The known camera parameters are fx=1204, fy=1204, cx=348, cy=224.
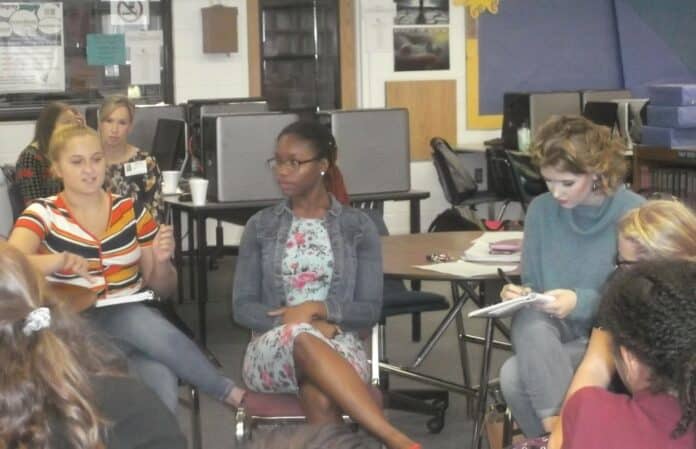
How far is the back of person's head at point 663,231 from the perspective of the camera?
275 centimetres

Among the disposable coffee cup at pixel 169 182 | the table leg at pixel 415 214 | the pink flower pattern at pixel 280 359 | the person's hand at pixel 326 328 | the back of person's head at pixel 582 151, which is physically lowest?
the pink flower pattern at pixel 280 359

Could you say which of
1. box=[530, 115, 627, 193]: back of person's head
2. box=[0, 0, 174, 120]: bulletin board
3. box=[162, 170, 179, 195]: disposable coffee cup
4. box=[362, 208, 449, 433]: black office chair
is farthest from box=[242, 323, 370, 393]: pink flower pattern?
box=[0, 0, 174, 120]: bulletin board

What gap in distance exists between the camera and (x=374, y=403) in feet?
10.9

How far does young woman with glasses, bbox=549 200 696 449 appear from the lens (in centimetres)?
276

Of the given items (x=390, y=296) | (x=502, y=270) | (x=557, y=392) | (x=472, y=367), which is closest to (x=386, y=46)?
(x=472, y=367)

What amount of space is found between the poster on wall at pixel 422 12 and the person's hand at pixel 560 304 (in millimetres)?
5906

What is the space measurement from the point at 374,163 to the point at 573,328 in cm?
270

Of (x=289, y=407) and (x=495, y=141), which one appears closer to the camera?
(x=289, y=407)

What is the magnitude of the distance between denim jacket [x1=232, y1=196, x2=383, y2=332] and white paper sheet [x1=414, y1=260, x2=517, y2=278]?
22 cm

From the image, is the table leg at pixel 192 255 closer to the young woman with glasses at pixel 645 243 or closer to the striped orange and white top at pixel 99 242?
the striped orange and white top at pixel 99 242

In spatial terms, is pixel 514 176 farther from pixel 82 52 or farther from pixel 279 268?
pixel 279 268

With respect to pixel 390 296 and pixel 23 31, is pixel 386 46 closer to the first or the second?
pixel 23 31

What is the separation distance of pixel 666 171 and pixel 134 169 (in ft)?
7.82

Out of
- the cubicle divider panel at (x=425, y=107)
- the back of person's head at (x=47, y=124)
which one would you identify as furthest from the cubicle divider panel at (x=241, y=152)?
the cubicle divider panel at (x=425, y=107)
